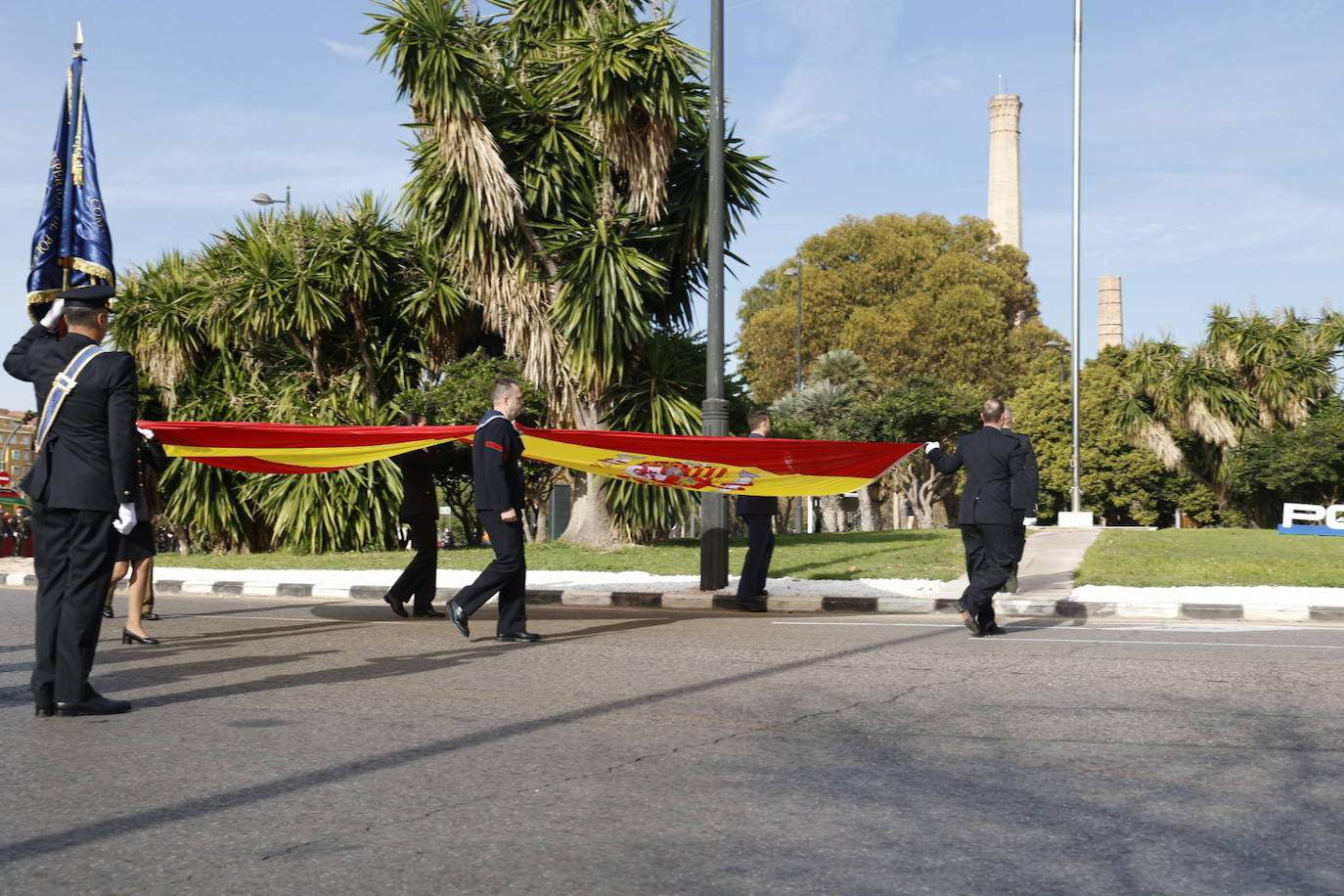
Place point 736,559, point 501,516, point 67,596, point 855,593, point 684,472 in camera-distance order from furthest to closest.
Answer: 1. point 736,559
2. point 855,593
3. point 684,472
4. point 501,516
5. point 67,596

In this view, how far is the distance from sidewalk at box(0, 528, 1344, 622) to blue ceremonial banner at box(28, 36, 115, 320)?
4.36 m

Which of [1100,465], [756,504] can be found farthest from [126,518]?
[1100,465]

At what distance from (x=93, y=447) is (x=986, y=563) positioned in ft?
20.4

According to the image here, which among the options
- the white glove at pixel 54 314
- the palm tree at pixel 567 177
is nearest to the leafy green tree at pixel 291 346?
the palm tree at pixel 567 177

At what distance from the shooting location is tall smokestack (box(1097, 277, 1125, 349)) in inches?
3078

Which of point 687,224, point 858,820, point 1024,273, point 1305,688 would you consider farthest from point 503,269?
point 1024,273

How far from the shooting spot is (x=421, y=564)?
35.8ft

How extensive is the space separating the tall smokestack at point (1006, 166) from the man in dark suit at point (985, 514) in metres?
91.0

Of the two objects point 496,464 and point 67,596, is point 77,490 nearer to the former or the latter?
point 67,596

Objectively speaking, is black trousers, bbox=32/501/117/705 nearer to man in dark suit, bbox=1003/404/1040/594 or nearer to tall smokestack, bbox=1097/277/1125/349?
man in dark suit, bbox=1003/404/1040/594

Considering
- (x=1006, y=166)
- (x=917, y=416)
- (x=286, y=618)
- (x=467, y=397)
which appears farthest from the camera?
(x=1006, y=166)

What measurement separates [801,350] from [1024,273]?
13.1 meters

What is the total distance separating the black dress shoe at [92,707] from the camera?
19.4 feet

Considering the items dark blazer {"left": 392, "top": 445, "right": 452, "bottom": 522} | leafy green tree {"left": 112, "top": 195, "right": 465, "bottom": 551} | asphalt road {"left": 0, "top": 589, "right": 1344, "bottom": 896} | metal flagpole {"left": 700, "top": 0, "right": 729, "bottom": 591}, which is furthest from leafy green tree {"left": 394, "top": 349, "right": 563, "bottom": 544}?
asphalt road {"left": 0, "top": 589, "right": 1344, "bottom": 896}
